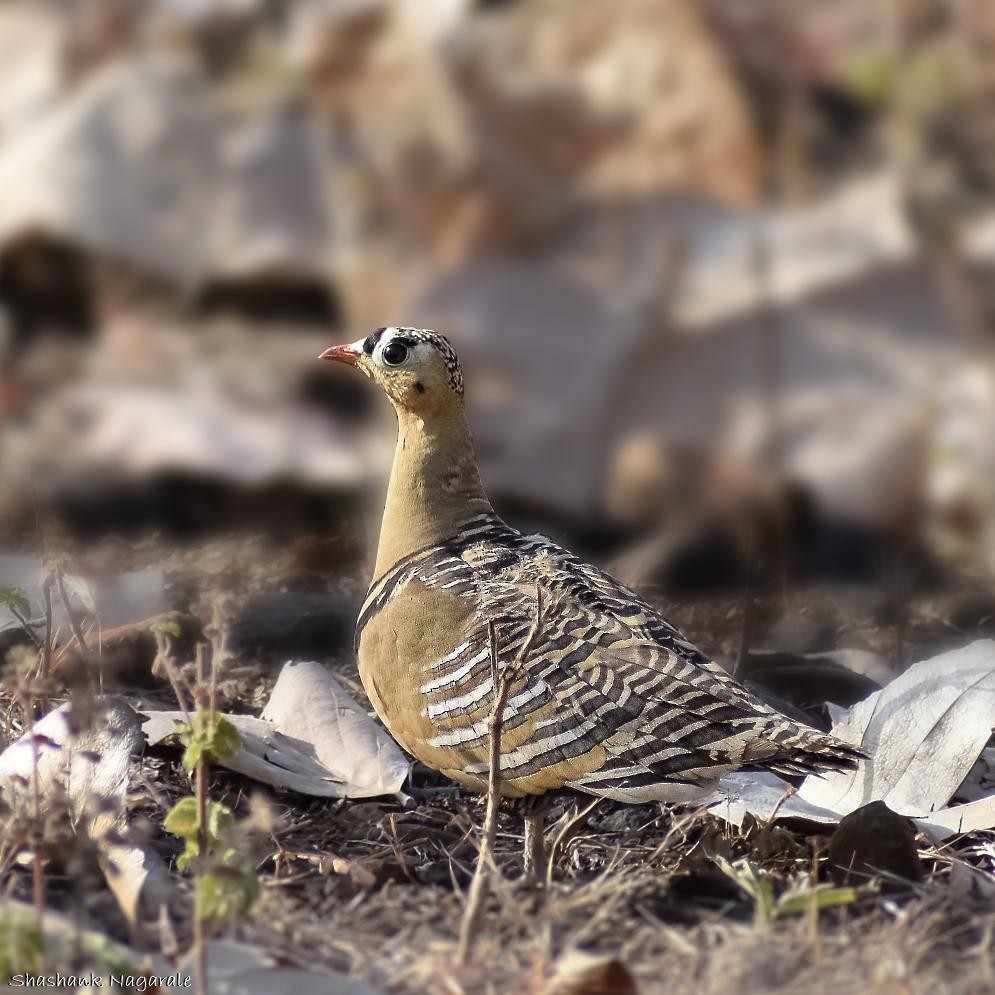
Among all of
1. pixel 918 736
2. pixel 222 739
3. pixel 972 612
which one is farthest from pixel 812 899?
pixel 972 612

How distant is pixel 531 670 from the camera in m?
2.98

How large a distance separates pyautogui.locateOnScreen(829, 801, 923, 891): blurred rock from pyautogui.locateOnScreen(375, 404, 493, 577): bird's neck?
1.14 meters

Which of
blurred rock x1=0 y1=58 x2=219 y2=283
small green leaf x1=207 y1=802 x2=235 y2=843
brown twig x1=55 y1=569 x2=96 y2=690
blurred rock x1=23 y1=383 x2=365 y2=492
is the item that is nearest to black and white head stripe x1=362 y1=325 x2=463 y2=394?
brown twig x1=55 y1=569 x2=96 y2=690

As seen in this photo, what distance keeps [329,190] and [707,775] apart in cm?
587

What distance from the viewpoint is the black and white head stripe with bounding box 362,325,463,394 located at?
359 cm

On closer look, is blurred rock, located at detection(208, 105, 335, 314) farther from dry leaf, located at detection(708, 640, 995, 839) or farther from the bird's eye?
dry leaf, located at detection(708, 640, 995, 839)

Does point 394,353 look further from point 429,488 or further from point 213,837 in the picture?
point 213,837

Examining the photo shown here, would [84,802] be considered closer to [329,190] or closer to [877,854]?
[877,854]

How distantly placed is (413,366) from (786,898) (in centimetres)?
154

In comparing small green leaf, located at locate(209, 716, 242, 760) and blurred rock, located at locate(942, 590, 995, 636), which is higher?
A: small green leaf, located at locate(209, 716, 242, 760)

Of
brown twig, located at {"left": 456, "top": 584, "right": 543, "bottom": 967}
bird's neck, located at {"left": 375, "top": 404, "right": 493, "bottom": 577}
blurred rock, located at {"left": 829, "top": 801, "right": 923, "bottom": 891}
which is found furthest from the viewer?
bird's neck, located at {"left": 375, "top": 404, "right": 493, "bottom": 577}

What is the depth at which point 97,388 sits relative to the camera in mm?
7902

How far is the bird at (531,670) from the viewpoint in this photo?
2840 millimetres

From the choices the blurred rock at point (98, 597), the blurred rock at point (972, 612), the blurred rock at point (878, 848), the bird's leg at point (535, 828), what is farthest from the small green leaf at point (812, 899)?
the blurred rock at point (972, 612)
